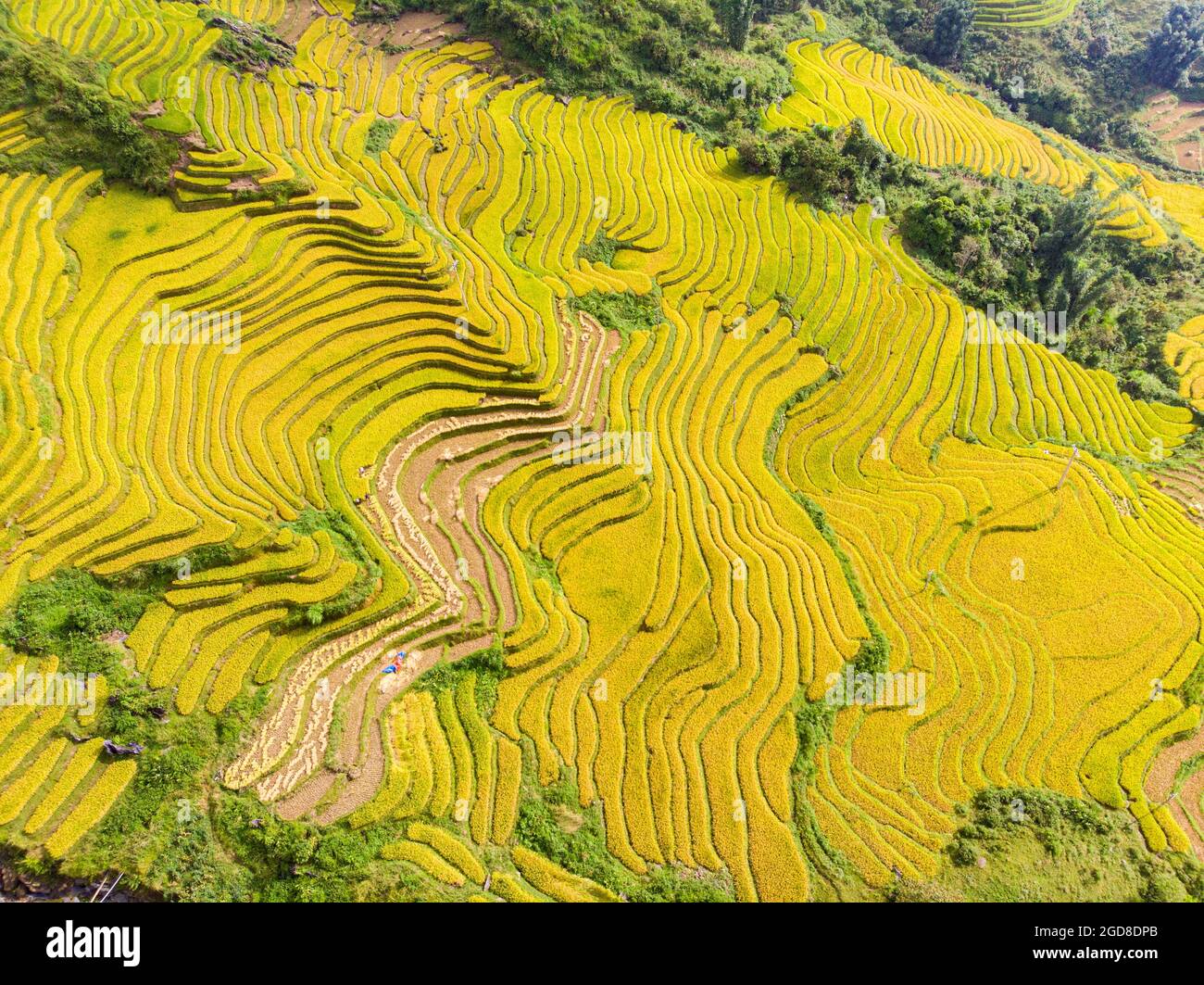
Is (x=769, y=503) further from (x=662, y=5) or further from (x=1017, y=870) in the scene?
(x=662, y=5)

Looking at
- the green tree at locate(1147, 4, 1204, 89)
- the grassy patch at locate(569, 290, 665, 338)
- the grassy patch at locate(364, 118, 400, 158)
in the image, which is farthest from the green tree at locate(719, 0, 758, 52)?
the green tree at locate(1147, 4, 1204, 89)

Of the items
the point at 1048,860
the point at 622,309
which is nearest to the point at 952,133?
the point at 622,309

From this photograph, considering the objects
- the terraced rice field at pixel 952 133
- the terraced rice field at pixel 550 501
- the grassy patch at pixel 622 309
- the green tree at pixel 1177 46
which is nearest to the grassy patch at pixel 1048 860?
the terraced rice field at pixel 550 501

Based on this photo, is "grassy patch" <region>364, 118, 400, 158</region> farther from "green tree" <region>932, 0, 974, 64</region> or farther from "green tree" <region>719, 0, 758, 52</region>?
"green tree" <region>932, 0, 974, 64</region>

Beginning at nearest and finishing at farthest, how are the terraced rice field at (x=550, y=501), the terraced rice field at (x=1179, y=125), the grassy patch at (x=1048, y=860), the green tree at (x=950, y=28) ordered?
1. the grassy patch at (x=1048, y=860)
2. the terraced rice field at (x=550, y=501)
3. the green tree at (x=950, y=28)
4. the terraced rice field at (x=1179, y=125)

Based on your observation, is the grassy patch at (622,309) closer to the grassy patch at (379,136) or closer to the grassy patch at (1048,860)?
the grassy patch at (379,136)

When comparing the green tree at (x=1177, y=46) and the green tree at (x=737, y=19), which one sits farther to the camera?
the green tree at (x=1177, y=46)

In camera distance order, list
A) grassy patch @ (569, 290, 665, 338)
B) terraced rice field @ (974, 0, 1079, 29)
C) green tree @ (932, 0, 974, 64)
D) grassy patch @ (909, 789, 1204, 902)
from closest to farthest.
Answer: grassy patch @ (909, 789, 1204, 902) < grassy patch @ (569, 290, 665, 338) < green tree @ (932, 0, 974, 64) < terraced rice field @ (974, 0, 1079, 29)

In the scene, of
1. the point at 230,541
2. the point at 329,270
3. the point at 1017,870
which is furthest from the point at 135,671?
the point at 1017,870
